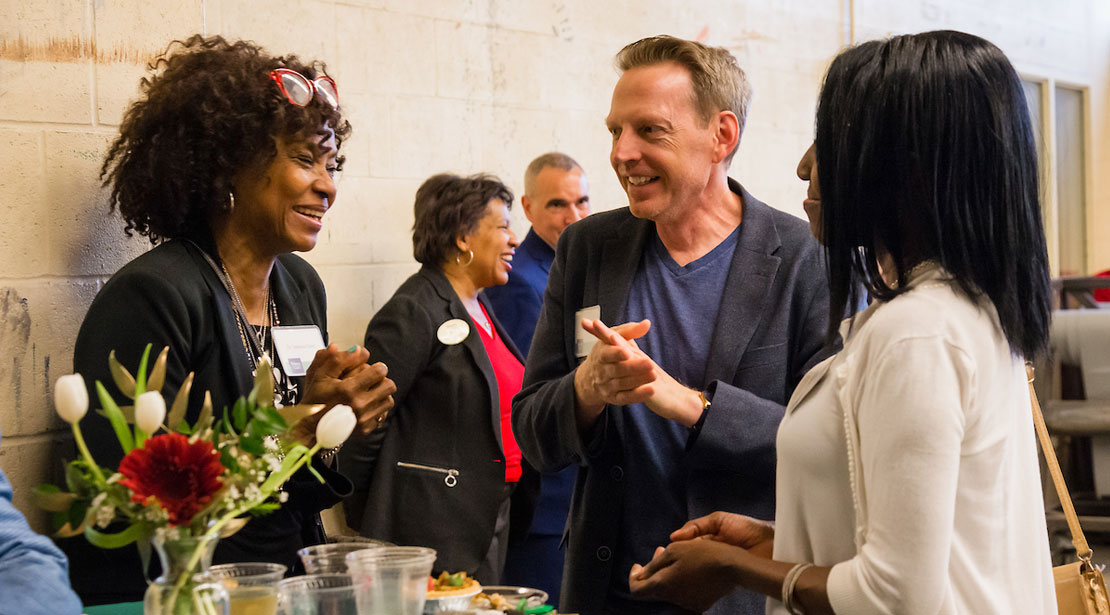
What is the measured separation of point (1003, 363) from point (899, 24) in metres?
4.96

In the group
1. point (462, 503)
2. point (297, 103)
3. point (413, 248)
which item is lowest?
point (462, 503)

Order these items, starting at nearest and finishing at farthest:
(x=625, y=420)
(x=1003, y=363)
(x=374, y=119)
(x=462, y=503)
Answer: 1. (x=1003, y=363)
2. (x=625, y=420)
3. (x=462, y=503)
4. (x=374, y=119)

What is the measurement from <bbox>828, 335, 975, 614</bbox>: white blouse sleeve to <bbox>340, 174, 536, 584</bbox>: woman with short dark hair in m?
2.06

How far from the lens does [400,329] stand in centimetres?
320

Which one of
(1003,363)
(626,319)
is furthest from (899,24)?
(1003,363)

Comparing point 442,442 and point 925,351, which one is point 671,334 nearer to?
point 925,351

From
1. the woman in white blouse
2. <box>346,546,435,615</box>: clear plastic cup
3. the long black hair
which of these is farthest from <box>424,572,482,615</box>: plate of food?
the long black hair

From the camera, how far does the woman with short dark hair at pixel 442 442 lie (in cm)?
313

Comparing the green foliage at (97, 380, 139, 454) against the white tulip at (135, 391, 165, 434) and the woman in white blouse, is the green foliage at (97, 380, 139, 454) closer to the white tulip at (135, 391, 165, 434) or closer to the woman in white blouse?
the white tulip at (135, 391, 165, 434)

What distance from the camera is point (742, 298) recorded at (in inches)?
78.2

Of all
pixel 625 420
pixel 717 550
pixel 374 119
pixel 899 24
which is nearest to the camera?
pixel 717 550

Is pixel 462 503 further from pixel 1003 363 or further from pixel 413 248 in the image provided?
pixel 1003 363

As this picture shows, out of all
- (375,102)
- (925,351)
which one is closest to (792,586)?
(925,351)

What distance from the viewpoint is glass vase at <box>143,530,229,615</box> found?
124 cm
